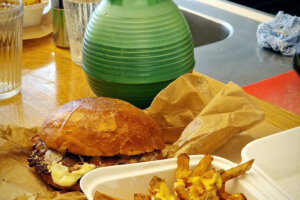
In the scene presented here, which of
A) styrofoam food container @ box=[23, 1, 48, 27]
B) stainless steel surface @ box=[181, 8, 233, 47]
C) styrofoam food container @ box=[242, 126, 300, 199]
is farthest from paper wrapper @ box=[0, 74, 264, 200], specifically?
stainless steel surface @ box=[181, 8, 233, 47]

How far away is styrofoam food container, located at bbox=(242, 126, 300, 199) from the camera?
0.83m

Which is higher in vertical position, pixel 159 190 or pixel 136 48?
pixel 136 48

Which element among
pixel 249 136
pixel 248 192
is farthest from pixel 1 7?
pixel 248 192

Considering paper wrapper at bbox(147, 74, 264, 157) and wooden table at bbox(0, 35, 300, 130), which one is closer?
paper wrapper at bbox(147, 74, 264, 157)

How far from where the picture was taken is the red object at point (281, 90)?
1382mm

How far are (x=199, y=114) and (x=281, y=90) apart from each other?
20.1 inches

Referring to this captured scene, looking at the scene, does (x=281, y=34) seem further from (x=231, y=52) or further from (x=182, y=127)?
(x=182, y=127)

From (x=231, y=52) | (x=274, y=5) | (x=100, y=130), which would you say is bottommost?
(x=274, y=5)

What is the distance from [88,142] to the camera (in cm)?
89

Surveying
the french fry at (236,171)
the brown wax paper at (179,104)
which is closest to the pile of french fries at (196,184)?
the french fry at (236,171)

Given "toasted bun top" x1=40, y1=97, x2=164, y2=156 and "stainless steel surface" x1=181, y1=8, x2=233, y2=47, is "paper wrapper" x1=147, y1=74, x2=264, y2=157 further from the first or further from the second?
"stainless steel surface" x1=181, y1=8, x2=233, y2=47

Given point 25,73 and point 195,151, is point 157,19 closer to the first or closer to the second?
point 195,151

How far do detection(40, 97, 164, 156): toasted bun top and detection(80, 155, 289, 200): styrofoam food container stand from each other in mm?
95

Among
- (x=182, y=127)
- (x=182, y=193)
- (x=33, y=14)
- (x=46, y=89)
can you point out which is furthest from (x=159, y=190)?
(x=33, y=14)
